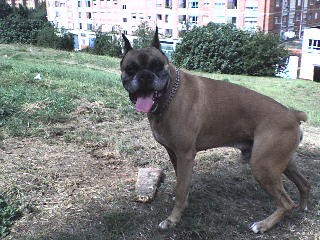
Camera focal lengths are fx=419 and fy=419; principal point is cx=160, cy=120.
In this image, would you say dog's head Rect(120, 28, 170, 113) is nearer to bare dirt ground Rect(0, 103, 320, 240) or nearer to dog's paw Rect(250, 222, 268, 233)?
bare dirt ground Rect(0, 103, 320, 240)

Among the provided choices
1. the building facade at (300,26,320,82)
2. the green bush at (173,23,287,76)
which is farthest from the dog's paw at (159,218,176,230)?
the building facade at (300,26,320,82)

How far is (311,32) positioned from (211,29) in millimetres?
15687

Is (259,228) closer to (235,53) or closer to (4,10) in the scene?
(235,53)

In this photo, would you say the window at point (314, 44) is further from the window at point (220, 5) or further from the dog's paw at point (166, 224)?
the dog's paw at point (166, 224)

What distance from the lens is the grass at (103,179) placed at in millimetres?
3508

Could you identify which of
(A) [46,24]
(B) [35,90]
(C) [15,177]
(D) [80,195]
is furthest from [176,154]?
(A) [46,24]

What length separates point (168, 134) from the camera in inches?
133

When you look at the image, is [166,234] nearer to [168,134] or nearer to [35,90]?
[168,134]

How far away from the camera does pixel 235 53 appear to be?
22.2m

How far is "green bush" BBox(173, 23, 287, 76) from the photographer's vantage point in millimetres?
22297

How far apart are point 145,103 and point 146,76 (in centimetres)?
22

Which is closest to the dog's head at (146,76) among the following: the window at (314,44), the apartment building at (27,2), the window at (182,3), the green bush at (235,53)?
the green bush at (235,53)

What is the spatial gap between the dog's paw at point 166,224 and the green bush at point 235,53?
63.0ft

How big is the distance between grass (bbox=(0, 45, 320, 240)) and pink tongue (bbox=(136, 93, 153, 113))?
3.28ft
